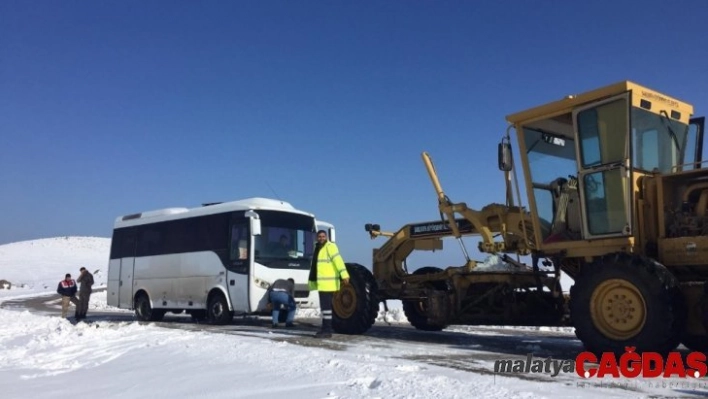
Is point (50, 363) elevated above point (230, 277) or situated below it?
below

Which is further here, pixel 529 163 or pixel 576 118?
pixel 529 163

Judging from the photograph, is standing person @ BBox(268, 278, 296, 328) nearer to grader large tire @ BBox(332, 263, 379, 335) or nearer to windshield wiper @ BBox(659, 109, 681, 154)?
grader large tire @ BBox(332, 263, 379, 335)

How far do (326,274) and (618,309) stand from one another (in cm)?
449

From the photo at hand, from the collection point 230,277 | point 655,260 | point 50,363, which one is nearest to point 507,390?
point 655,260

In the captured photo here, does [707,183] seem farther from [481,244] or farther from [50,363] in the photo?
[50,363]

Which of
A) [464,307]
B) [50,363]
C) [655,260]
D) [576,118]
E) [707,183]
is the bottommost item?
[50,363]

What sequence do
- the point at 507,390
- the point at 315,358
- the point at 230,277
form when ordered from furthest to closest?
the point at 230,277
the point at 315,358
the point at 507,390

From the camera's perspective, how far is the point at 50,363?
736cm

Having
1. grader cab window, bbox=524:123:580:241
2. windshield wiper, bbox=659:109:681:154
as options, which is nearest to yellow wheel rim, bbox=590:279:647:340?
grader cab window, bbox=524:123:580:241

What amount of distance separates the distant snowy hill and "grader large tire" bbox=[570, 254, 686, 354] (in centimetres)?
4088

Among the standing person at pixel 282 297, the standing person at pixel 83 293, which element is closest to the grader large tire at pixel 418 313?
the standing person at pixel 282 297

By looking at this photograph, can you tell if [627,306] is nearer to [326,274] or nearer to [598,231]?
[598,231]

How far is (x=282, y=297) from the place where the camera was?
1323cm

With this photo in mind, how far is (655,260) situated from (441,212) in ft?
13.1
